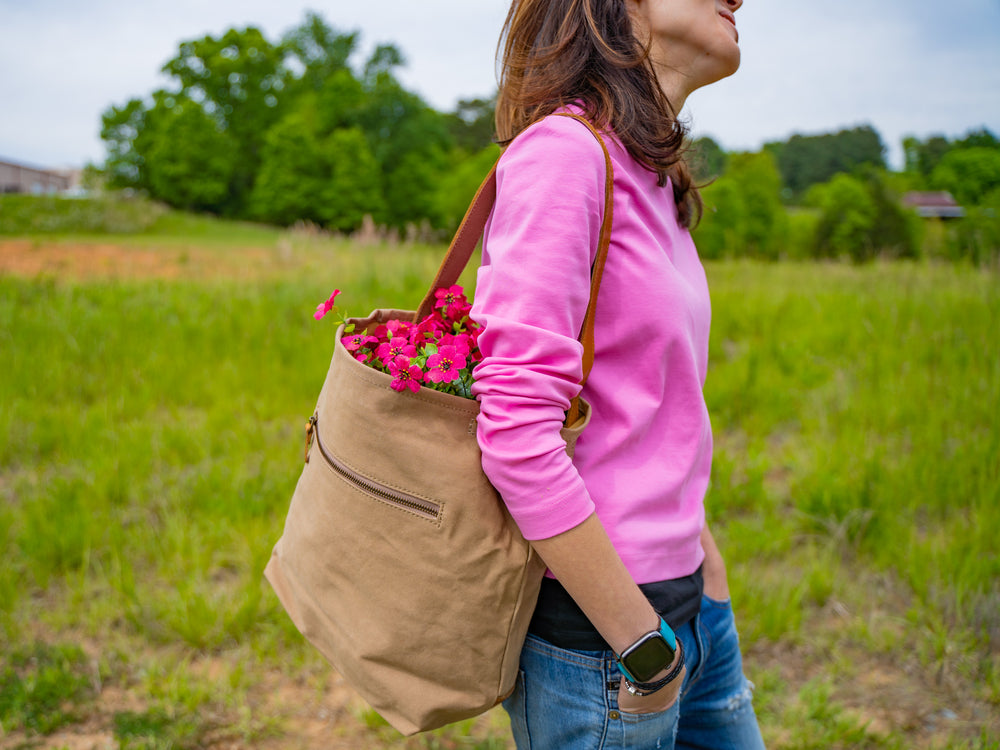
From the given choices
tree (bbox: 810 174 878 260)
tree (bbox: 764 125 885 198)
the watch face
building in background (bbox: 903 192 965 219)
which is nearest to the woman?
the watch face

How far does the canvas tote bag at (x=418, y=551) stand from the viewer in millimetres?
893

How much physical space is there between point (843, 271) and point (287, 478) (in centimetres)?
627

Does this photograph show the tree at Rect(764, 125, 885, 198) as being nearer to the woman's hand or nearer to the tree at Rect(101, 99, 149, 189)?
the woman's hand

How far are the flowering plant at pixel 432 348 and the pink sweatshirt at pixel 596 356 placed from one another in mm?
51

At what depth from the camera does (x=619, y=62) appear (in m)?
0.99

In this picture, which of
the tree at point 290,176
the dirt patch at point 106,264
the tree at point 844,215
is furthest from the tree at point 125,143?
the tree at point 844,215

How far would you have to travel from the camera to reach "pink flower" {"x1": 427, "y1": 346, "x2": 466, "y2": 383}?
2.88 ft

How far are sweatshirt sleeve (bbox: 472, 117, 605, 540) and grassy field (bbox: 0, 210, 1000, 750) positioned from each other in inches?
62.3

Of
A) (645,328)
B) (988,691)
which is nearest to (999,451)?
(988,691)

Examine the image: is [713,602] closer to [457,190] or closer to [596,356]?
[596,356]

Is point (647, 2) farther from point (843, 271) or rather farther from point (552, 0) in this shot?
point (843, 271)

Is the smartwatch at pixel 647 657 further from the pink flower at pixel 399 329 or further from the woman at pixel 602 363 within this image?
the pink flower at pixel 399 329

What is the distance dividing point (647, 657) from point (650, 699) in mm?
93

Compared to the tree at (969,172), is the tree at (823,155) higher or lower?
higher
